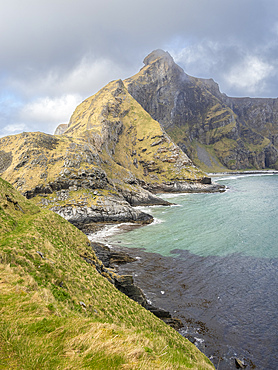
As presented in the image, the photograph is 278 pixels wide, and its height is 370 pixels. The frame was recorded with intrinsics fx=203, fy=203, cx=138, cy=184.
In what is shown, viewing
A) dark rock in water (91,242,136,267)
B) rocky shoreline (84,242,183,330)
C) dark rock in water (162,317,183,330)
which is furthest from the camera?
dark rock in water (91,242,136,267)

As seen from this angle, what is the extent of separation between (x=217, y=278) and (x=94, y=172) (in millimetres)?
50734

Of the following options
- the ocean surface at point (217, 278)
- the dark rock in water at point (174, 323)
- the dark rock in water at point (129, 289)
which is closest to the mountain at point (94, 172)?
the ocean surface at point (217, 278)

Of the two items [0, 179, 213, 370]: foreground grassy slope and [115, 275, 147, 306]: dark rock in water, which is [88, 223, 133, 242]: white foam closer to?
Result: [0, 179, 213, 370]: foreground grassy slope

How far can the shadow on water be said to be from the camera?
17.1 meters

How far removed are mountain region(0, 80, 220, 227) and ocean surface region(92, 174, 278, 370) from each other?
11.2m

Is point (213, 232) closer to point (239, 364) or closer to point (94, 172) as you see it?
point (239, 364)

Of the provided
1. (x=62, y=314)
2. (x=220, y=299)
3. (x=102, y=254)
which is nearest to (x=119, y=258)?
(x=102, y=254)

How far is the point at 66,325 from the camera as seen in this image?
27.5 ft

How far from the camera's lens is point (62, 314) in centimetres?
1020

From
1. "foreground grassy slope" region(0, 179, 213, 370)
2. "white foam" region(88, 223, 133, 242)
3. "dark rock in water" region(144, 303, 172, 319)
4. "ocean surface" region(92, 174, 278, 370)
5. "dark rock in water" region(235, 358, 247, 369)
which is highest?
"foreground grassy slope" region(0, 179, 213, 370)

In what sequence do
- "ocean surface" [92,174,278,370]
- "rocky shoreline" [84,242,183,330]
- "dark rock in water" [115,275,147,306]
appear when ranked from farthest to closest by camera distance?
"dark rock in water" [115,275,147,306] → "rocky shoreline" [84,242,183,330] → "ocean surface" [92,174,278,370]

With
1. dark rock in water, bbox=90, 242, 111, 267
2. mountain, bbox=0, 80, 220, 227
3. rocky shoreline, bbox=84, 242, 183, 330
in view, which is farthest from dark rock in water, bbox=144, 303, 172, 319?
mountain, bbox=0, 80, 220, 227

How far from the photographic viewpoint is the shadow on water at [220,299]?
1711 cm

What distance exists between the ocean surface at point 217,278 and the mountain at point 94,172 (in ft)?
36.9
